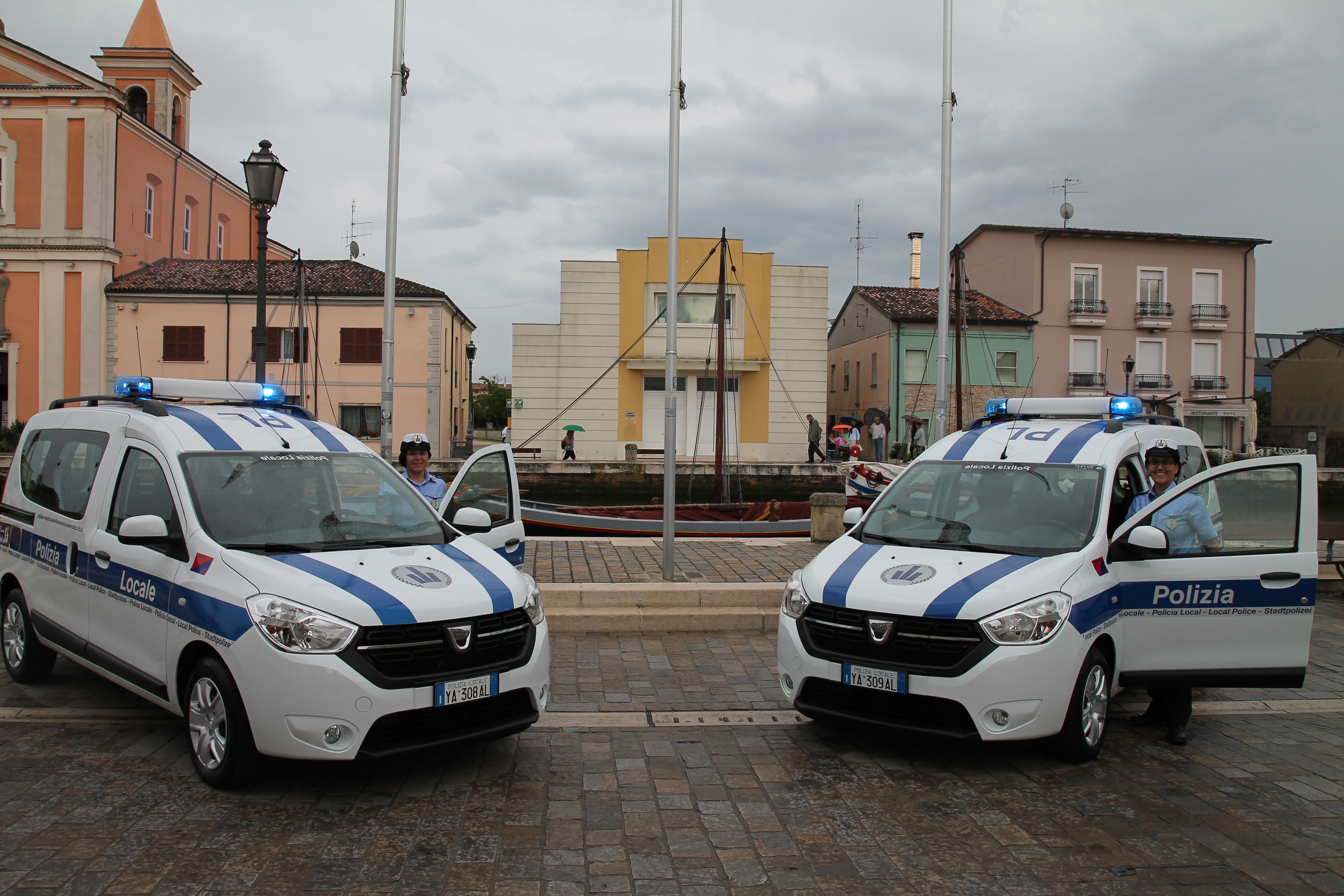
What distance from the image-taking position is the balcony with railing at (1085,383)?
42625 mm

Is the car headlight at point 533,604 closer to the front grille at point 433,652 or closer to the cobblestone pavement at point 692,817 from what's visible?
the front grille at point 433,652

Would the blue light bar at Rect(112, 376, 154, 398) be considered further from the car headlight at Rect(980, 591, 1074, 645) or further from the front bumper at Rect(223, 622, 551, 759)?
the car headlight at Rect(980, 591, 1074, 645)

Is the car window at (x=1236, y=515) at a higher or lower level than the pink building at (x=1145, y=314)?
lower

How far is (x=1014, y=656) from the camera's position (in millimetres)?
5051

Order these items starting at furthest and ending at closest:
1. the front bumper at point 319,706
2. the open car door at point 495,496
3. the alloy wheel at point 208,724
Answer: the open car door at point 495,496 → the alloy wheel at point 208,724 → the front bumper at point 319,706

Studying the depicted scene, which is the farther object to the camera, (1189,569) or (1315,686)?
(1315,686)

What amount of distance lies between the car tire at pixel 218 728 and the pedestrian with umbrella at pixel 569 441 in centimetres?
3151

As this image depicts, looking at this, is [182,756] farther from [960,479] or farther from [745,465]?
[745,465]

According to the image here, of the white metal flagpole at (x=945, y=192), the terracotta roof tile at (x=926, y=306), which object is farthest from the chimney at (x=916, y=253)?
the white metal flagpole at (x=945, y=192)

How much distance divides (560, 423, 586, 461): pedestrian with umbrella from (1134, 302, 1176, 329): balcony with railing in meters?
25.4

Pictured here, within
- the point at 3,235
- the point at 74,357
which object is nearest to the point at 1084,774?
the point at 74,357

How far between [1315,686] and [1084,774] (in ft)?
11.6

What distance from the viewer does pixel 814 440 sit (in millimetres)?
38438

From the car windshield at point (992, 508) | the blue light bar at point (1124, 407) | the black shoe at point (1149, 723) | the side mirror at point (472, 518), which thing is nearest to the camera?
the car windshield at point (992, 508)
